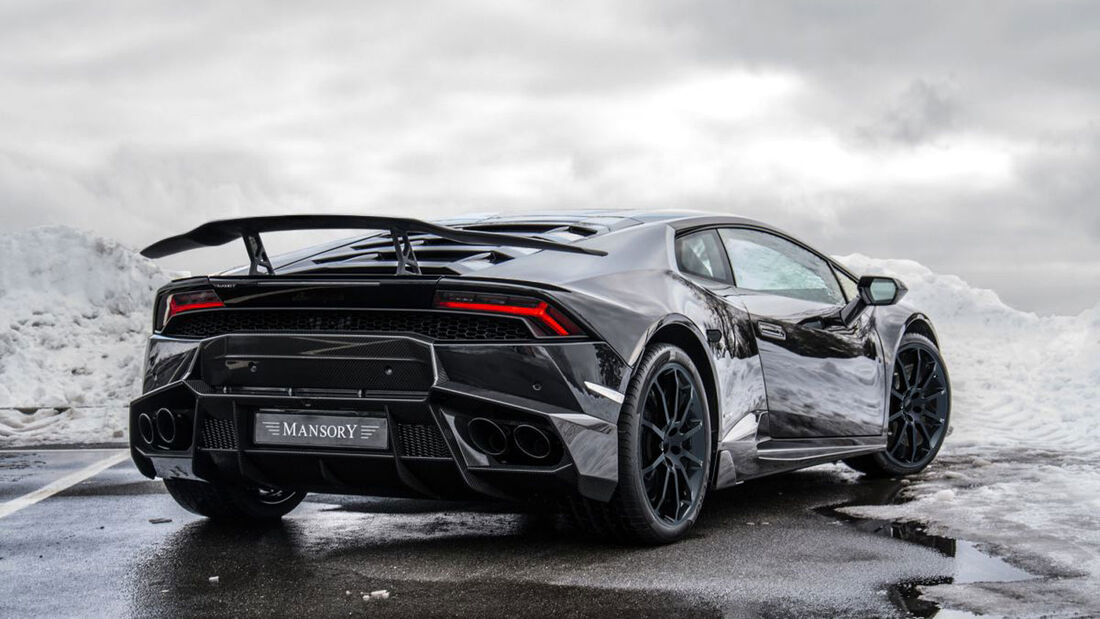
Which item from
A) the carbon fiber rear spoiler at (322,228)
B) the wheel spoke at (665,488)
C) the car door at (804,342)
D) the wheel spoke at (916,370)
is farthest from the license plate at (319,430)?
the wheel spoke at (916,370)

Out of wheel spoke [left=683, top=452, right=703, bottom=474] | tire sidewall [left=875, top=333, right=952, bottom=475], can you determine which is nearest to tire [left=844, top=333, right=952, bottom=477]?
tire sidewall [left=875, top=333, right=952, bottom=475]

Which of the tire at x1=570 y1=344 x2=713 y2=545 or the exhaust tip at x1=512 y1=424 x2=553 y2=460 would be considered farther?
the tire at x1=570 y1=344 x2=713 y2=545

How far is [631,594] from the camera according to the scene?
400cm

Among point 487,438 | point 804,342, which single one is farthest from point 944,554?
point 487,438

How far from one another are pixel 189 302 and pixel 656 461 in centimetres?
189

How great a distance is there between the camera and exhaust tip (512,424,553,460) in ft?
14.5

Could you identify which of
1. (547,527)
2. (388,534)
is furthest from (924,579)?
(388,534)

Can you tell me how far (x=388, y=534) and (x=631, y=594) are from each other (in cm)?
154

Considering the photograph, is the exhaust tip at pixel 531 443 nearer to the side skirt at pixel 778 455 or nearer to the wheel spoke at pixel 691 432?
the wheel spoke at pixel 691 432

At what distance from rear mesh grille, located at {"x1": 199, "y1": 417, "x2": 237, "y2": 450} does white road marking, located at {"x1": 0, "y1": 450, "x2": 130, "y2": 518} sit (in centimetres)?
186

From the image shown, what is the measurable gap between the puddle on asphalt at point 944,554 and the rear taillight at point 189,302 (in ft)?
8.70

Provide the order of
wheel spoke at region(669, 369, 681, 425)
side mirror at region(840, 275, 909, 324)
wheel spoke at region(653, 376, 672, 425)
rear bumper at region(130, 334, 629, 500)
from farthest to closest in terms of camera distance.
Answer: side mirror at region(840, 275, 909, 324)
wheel spoke at region(669, 369, 681, 425)
wheel spoke at region(653, 376, 672, 425)
rear bumper at region(130, 334, 629, 500)

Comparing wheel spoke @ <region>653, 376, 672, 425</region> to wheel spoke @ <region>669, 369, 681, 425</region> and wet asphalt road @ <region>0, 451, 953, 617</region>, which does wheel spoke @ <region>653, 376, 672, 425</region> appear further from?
wet asphalt road @ <region>0, 451, 953, 617</region>

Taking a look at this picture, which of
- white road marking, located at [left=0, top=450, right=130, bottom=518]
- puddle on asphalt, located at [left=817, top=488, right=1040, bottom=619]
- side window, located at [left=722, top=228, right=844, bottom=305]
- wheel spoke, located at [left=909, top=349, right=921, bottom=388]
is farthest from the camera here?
wheel spoke, located at [left=909, top=349, right=921, bottom=388]
